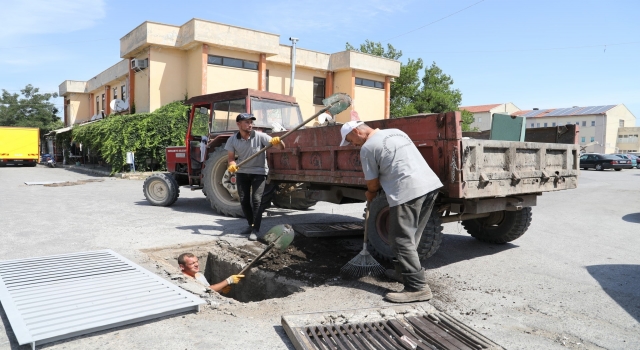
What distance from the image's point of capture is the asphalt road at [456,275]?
120 inches

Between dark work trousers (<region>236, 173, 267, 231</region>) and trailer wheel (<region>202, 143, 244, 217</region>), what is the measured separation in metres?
1.52

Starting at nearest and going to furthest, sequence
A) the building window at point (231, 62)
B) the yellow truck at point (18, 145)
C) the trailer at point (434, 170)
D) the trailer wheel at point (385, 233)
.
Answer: the trailer at point (434, 170)
the trailer wheel at point (385, 233)
the building window at point (231, 62)
the yellow truck at point (18, 145)

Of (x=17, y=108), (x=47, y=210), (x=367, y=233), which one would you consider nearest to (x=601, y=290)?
(x=367, y=233)

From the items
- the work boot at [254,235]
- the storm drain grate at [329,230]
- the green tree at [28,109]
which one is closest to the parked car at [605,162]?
the storm drain grate at [329,230]

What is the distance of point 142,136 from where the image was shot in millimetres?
19172

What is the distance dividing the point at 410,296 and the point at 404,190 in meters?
0.91

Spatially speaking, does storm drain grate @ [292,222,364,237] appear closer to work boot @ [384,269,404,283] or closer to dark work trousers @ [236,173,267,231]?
dark work trousers @ [236,173,267,231]

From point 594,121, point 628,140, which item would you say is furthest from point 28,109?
point 628,140

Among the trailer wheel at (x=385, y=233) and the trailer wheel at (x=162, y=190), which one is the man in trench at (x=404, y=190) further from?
the trailer wheel at (x=162, y=190)

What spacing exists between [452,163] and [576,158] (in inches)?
99.9

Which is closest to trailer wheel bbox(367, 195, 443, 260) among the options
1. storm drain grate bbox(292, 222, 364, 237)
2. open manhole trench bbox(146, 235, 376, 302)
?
open manhole trench bbox(146, 235, 376, 302)

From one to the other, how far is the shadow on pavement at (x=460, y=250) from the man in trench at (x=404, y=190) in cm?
124

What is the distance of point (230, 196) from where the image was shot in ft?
26.7

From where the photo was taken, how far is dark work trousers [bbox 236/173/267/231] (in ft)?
20.6
